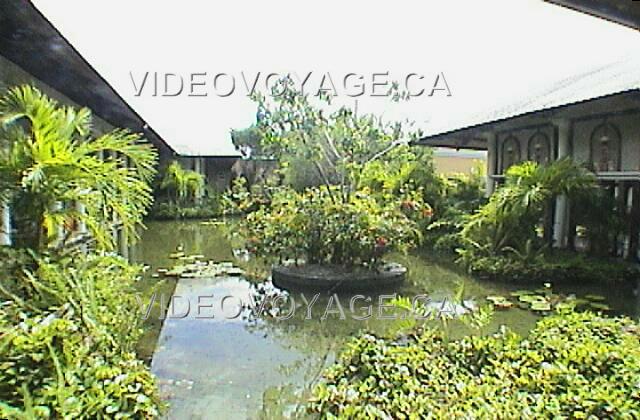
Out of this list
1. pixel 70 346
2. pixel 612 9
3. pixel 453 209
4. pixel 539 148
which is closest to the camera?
pixel 612 9

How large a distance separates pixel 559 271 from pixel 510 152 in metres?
5.84

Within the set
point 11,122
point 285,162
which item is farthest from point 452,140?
point 11,122

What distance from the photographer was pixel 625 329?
5012mm

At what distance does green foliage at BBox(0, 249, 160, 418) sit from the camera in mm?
3160

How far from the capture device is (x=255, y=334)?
20.1 ft

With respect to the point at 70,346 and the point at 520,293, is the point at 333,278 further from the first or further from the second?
the point at 70,346

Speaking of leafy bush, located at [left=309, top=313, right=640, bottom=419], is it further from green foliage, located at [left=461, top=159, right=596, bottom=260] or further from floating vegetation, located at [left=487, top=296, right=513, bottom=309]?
green foliage, located at [left=461, top=159, right=596, bottom=260]

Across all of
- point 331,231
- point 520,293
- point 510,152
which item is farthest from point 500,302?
point 510,152

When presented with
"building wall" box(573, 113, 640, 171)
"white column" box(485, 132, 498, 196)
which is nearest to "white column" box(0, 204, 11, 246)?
"building wall" box(573, 113, 640, 171)

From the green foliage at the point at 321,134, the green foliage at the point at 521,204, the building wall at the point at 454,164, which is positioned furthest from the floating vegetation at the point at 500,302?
the building wall at the point at 454,164

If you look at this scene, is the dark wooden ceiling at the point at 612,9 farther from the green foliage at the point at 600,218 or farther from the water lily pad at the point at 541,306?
the green foliage at the point at 600,218

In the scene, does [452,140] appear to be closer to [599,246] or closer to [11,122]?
[599,246]

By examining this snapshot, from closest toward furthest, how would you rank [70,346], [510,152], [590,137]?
[70,346], [590,137], [510,152]

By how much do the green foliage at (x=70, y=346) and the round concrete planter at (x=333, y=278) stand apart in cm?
383
